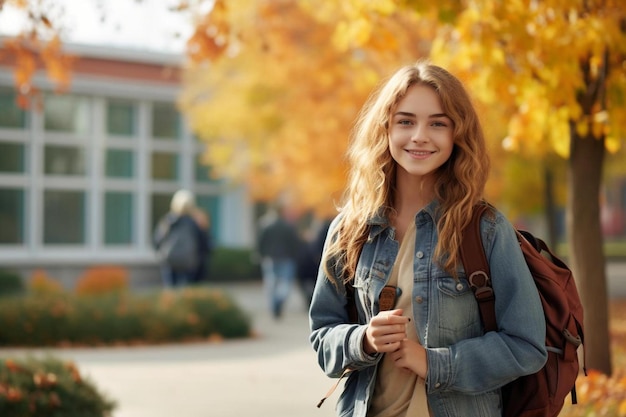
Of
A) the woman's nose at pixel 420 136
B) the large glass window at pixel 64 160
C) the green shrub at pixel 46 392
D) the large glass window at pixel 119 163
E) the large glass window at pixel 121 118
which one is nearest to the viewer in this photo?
the woman's nose at pixel 420 136

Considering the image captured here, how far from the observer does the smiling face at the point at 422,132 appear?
10.2 feet

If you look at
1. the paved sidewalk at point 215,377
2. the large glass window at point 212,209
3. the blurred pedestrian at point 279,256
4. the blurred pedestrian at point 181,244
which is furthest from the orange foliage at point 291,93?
the large glass window at point 212,209

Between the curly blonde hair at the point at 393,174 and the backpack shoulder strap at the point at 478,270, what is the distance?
0.08ft

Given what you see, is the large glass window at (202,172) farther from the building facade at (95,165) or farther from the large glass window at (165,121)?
the large glass window at (165,121)

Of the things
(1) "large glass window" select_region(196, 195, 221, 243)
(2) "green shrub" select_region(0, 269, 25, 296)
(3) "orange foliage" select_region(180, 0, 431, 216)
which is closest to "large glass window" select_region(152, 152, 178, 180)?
(1) "large glass window" select_region(196, 195, 221, 243)

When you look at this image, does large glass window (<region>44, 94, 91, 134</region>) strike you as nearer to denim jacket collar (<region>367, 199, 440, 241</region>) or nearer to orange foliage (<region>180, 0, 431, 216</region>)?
orange foliage (<region>180, 0, 431, 216</region>)

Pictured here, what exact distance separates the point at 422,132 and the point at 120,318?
10947mm

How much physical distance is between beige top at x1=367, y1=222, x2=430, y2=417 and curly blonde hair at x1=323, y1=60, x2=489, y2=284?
0.13m

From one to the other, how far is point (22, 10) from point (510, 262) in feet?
17.9

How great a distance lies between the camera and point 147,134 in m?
27.2

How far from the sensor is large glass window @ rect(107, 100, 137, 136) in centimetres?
2662

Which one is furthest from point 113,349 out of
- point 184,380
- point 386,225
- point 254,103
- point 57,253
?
point 57,253

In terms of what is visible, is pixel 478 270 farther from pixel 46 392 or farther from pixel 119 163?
pixel 119 163

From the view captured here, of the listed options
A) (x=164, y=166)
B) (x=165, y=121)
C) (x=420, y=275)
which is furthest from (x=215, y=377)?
(x=165, y=121)
